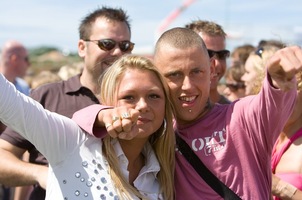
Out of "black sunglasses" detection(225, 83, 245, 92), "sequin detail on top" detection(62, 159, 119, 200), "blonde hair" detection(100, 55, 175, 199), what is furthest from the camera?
"black sunglasses" detection(225, 83, 245, 92)

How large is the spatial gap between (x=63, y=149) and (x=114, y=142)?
258 mm

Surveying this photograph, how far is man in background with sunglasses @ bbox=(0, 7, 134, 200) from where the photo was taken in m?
3.36

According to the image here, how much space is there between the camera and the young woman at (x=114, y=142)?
92.7 inches

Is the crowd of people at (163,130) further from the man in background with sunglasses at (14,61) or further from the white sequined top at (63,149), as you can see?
the man in background with sunglasses at (14,61)

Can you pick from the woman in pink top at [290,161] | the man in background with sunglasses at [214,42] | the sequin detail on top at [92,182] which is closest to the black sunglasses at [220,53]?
the man in background with sunglasses at [214,42]

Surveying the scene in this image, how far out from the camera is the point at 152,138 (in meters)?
2.82

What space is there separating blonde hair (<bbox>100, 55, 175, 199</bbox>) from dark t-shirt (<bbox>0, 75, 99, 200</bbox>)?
3.13ft

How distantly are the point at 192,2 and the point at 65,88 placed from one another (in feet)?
228

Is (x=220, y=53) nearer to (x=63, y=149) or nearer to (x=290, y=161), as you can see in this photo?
(x=290, y=161)

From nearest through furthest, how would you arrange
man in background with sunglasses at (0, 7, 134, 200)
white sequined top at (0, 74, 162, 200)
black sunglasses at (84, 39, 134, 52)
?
white sequined top at (0, 74, 162, 200) < man in background with sunglasses at (0, 7, 134, 200) < black sunglasses at (84, 39, 134, 52)

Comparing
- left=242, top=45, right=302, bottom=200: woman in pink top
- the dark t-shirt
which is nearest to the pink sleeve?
the dark t-shirt

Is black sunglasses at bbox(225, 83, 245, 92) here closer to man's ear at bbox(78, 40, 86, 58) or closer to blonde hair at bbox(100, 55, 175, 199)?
man's ear at bbox(78, 40, 86, 58)

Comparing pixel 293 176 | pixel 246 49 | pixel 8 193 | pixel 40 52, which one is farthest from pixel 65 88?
pixel 40 52

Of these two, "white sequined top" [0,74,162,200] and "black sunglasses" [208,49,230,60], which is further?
"black sunglasses" [208,49,230,60]
